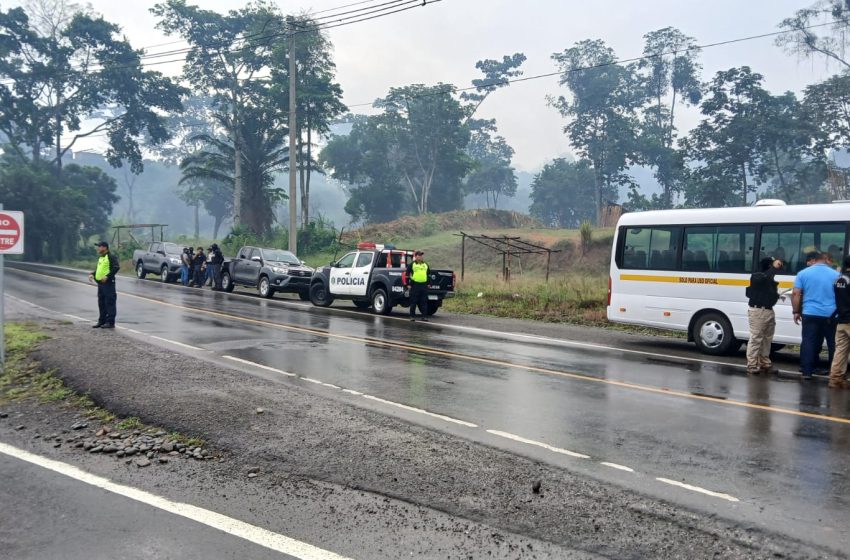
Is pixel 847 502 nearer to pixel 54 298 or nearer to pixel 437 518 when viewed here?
pixel 437 518

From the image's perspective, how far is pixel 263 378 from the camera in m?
9.48

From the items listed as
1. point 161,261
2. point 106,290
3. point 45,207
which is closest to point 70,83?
point 45,207

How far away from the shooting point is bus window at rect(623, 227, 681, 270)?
14453 millimetres

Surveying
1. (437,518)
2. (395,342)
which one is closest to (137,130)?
(395,342)

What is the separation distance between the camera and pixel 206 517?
4844mm

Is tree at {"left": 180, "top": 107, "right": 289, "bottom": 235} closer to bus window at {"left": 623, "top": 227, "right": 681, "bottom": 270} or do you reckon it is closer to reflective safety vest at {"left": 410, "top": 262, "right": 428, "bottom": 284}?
reflective safety vest at {"left": 410, "top": 262, "right": 428, "bottom": 284}

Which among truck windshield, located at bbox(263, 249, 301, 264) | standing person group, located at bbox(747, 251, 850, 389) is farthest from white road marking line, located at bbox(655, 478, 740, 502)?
truck windshield, located at bbox(263, 249, 301, 264)

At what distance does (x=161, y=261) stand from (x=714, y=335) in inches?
997

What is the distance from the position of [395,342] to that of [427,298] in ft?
18.4

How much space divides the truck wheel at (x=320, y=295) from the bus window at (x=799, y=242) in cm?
1318

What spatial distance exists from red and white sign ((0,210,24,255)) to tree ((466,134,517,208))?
71101 mm

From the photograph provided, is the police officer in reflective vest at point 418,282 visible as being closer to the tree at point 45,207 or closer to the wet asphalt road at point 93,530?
the wet asphalt road at point 93,530

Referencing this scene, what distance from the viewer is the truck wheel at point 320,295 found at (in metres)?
22.2

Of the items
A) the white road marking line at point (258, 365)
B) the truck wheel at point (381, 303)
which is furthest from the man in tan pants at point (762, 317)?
the truck wheel at point (381, 303)
